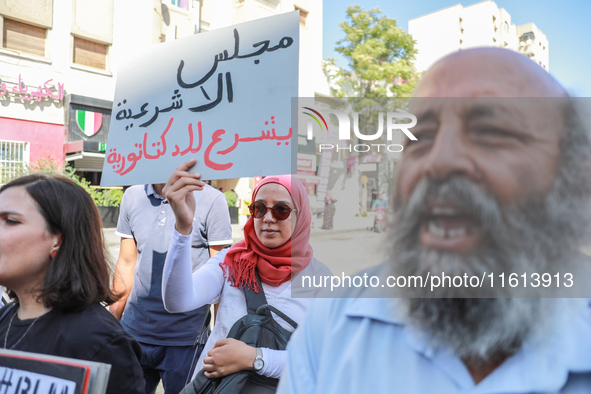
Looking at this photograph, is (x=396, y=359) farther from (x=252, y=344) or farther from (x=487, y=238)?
(x=252, y=344)

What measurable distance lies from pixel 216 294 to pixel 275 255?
0.33 m

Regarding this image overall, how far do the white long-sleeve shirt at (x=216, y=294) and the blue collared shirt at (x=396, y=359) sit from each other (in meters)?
0.72

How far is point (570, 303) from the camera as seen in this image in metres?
0.85

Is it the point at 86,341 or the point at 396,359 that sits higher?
the point at 396,359

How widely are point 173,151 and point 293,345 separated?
3.48 feet

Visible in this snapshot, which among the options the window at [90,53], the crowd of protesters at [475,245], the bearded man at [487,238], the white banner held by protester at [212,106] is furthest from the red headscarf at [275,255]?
the window at [90,53]

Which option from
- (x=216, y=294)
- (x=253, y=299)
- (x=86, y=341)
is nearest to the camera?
(x=86, y=341)

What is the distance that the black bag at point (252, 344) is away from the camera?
1.62 meters

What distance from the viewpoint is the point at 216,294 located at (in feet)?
6.61

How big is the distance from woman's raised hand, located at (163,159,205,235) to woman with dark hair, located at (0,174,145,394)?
15.1 inches

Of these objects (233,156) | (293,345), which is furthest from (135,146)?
(293,345)

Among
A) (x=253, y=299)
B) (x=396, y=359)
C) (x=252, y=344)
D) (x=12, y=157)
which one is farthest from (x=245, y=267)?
(x=12, y=157)

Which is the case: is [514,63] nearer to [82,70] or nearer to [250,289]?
[250,289]

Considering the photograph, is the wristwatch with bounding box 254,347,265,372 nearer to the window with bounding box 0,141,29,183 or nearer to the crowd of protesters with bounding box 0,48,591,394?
the crowd of protesters with bounding box 0,48,591,394
